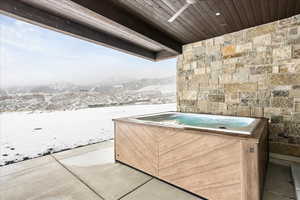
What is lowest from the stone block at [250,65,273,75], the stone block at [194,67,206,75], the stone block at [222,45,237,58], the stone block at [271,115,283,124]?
the stone block at [271,115,283,124]

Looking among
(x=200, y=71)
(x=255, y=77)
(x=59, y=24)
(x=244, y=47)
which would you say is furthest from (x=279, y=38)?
(x=59, y=24)

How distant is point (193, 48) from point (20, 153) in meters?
4.18

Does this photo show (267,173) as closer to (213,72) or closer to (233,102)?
(233,102)

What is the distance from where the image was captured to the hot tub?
1.14 meters

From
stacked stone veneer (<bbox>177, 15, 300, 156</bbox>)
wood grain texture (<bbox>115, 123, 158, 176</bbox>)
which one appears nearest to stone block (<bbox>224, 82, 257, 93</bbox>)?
stacked stone veneer (<bbox>177, 15, 300, 156</bbox>)

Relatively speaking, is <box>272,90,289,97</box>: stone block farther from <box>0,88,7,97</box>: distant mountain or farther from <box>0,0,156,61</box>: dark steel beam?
<box>0,88,7,97</box>: distant mountain

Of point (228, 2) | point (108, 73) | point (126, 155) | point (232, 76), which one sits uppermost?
point (228, 2)

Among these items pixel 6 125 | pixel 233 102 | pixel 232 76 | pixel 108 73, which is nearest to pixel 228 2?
pixel 232 76

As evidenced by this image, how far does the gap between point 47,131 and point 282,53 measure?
5277 millimetres

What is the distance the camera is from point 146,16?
85.8 inches

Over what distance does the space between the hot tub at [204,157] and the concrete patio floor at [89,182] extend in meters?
0.18

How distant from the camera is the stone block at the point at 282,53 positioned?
2180mm

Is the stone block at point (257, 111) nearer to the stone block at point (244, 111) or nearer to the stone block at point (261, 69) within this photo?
the stone block at point (244, 111)

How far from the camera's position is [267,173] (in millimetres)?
1883
